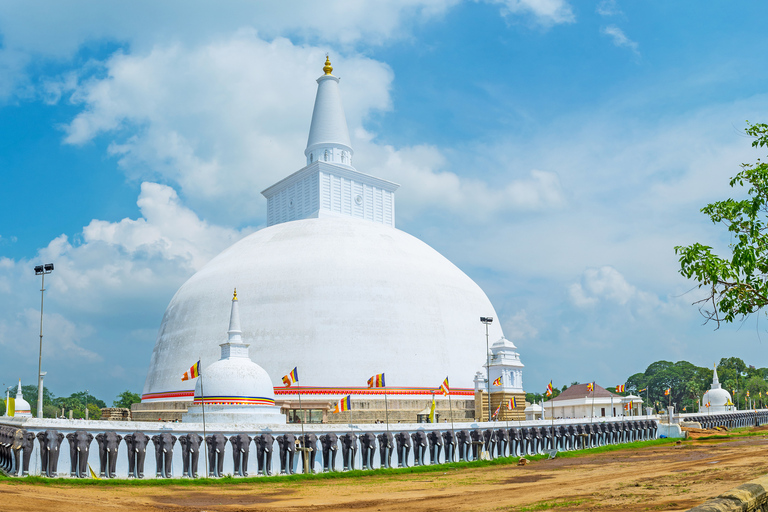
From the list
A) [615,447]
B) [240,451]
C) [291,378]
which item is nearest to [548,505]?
[240,451]

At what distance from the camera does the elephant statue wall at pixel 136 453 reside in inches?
906

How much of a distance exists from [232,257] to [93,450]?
2471 centimetres

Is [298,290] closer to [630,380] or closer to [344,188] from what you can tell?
[344,188]

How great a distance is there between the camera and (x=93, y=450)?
75.6 ft

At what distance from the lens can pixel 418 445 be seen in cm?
2931

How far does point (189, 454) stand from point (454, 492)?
981 centimetres

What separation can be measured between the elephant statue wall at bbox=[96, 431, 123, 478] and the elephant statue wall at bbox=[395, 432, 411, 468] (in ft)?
36.6

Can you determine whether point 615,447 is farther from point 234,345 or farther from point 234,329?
point 234,329

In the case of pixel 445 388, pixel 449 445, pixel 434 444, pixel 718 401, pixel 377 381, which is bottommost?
pixel 718 401

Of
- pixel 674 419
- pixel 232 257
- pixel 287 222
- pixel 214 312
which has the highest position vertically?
pixel 287 222

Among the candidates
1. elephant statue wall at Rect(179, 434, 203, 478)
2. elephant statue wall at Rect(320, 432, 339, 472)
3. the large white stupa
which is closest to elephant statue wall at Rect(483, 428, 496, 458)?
the large white stupa

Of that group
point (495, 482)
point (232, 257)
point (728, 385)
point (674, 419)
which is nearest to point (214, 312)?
point (232, 257)

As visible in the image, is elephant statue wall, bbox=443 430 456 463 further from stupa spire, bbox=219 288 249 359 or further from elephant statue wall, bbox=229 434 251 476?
stupa spire, bbox=219 288 249 359

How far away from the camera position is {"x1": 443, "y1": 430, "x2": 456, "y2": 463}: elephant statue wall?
30.2m
